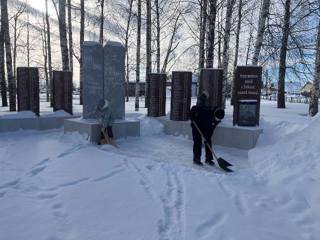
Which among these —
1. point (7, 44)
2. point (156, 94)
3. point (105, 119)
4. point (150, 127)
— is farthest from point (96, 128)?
point (7, 44)

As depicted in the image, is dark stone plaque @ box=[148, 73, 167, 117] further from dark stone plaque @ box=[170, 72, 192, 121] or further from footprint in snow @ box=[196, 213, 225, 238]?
footprint in snow @ box=[196, 213, 225, 238]

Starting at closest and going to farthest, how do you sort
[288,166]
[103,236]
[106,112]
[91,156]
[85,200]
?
[103,236] < [85,200] < [288,166] < [91,156] < [106,112]

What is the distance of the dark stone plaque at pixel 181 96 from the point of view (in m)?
12.3

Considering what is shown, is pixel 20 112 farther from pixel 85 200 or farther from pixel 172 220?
pixel 172 220

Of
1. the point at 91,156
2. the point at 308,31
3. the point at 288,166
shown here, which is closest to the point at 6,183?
the point at 91,156

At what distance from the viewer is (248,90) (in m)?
10.4

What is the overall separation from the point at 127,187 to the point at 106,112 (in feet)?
14.9

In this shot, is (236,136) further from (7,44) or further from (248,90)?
(7,44)

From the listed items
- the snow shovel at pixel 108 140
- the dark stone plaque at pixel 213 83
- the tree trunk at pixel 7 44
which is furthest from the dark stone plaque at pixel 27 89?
the dark stone plaque at pixel 213 83

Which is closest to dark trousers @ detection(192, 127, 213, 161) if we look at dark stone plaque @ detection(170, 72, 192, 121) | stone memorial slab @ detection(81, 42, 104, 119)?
dark stone plaque @ detection(170, 72, 192, 121)

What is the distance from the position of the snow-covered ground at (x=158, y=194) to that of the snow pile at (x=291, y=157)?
0.08 ft

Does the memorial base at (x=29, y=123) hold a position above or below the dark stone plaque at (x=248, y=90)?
below

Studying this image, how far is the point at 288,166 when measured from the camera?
6.86 metres

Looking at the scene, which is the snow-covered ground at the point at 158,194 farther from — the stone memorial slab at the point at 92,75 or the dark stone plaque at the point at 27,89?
the dark stone plaque at the point at 27,89
